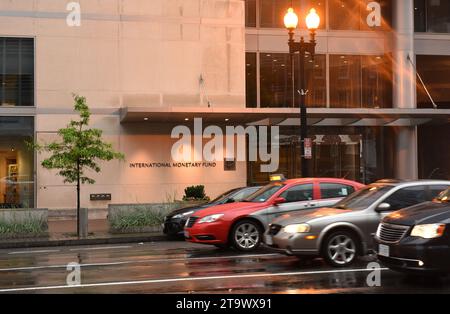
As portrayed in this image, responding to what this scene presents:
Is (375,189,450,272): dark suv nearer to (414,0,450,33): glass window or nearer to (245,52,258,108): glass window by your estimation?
(245,52,258,108): glass window

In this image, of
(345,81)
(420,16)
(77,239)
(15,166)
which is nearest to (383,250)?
(77,239)

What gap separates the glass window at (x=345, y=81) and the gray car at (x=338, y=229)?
57.5 feet

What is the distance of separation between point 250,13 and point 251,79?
3.08m

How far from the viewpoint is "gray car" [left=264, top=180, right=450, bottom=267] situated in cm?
1011

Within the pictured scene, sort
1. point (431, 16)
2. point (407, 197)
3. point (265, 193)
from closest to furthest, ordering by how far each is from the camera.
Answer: point (407, 197) → point (265, 193) → point (431, 16)

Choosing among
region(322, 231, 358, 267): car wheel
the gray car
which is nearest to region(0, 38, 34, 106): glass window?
the gray car

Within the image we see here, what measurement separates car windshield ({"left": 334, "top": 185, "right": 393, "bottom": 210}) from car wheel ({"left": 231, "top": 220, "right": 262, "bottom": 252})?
2390 mm

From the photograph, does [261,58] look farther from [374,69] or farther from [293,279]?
[293,279]

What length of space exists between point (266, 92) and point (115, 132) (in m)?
7.48

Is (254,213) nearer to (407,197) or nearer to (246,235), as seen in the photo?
(246,235)

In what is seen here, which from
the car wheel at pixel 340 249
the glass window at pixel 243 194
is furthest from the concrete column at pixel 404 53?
the car wheel at pixel 340 249

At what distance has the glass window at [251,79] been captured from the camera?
26.8m

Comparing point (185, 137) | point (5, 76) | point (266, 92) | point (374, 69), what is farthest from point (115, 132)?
point (374, 69)

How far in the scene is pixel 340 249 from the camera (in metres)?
10.2
